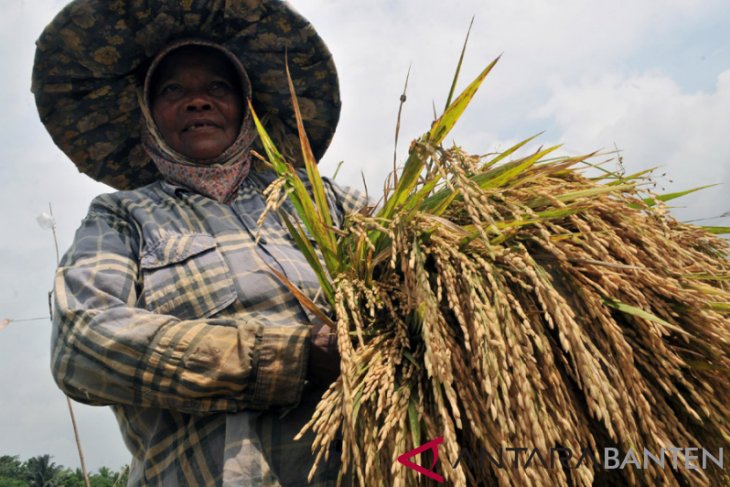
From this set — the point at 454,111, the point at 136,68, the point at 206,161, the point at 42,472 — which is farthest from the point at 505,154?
the point at 42,472

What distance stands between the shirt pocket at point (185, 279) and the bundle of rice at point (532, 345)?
70cm

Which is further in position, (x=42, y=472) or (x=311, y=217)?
(x=42, y=472)

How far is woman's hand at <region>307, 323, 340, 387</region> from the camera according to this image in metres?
1.63

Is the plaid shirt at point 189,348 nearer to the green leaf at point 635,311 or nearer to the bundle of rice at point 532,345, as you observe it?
the bundle of rice at point 532,345

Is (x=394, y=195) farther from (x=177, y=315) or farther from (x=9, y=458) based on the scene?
(x=9, y=458)

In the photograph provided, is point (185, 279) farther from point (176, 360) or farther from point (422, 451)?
point (422, 451)

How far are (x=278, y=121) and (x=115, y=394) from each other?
1.92 metres

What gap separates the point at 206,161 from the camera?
8.68 ft

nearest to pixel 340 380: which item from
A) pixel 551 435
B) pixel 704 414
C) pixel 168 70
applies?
pixel 551 435

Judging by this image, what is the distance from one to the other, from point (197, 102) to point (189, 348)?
1.42 m

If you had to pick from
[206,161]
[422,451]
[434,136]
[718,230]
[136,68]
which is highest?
[136,68]

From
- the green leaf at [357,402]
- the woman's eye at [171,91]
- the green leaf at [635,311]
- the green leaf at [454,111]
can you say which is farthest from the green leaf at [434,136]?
the woman's eye at [171,91]

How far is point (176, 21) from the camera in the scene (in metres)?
2.80

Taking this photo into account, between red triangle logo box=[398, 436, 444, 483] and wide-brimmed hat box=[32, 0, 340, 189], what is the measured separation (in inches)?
90.0
